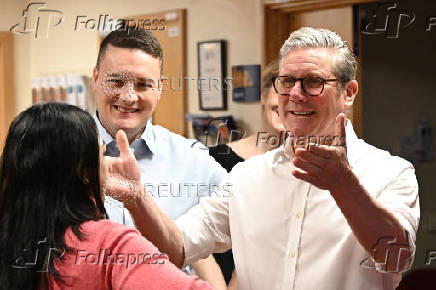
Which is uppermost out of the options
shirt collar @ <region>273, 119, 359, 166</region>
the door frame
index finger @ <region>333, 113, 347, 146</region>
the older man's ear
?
the door frame

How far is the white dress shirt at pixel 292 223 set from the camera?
0.79m

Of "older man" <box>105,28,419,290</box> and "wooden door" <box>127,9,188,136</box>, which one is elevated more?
"wooden door" <box>127,9,188,136</box>

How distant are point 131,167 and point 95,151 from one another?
113 mm

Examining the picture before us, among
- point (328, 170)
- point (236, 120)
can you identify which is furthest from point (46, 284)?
point (236, 120)

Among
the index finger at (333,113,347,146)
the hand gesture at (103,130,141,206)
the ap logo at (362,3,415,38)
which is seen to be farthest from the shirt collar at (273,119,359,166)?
the ap logo at (362,3,415,38)

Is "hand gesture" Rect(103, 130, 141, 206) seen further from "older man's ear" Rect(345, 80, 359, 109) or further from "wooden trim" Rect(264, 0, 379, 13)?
"wooden trim" Rect(264, 0, 379, 13)

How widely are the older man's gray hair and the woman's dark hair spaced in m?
0.30

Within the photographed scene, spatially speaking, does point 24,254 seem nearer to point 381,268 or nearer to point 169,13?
point 381,268

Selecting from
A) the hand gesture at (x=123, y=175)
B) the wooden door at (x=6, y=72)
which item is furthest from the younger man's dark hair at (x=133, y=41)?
the wooden door at (x=6, y=72)

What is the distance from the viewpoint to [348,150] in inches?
33.3

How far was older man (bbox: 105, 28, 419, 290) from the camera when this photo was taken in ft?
2.43

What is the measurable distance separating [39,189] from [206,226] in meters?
0.31

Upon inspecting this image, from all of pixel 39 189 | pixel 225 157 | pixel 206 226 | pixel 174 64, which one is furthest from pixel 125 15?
pixel 39 189

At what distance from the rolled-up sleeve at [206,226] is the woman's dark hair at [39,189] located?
0.25 metres
